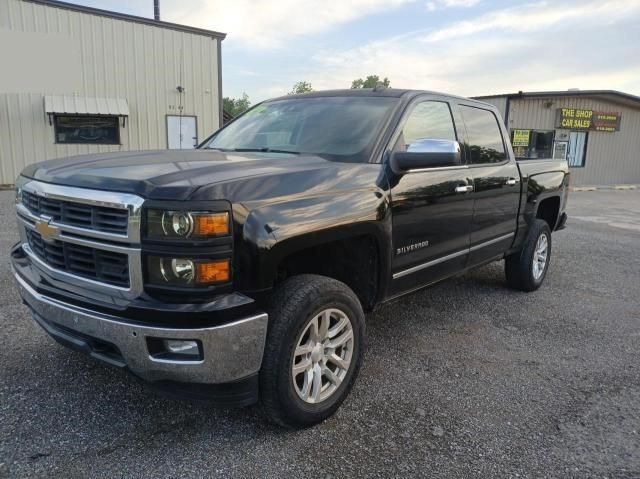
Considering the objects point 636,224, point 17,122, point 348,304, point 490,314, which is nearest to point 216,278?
point 348,304

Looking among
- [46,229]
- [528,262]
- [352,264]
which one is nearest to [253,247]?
[352,264]

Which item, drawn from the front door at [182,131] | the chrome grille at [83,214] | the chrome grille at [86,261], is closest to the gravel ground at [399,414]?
the chrome grille at [86,261]

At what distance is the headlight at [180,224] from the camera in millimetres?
2184

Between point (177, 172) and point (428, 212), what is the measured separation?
1790mm

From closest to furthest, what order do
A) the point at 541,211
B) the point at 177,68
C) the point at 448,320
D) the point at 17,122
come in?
the point at 448,320 < the point at 541,211 < the point at 17,122 < the point at 177,68

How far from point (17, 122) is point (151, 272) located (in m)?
15.1

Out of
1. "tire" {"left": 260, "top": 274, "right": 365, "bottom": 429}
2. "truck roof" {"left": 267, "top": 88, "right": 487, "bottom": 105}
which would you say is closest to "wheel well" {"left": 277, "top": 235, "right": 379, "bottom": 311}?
"tire" {"left": 260, "top": 274, "right": 365, "bottom": 429}

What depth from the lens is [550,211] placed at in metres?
5.82

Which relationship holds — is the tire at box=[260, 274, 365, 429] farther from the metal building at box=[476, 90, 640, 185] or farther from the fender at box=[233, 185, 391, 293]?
the metal building at box=[476, 90, 640, 185]

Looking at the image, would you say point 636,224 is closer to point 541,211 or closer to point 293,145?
point 541,211

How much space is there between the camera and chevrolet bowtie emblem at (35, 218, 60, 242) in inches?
99.7

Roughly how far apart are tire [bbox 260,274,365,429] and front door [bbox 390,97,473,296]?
60cm

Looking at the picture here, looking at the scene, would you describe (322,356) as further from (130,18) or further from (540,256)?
(130,18)

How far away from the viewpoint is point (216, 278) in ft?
7.39
